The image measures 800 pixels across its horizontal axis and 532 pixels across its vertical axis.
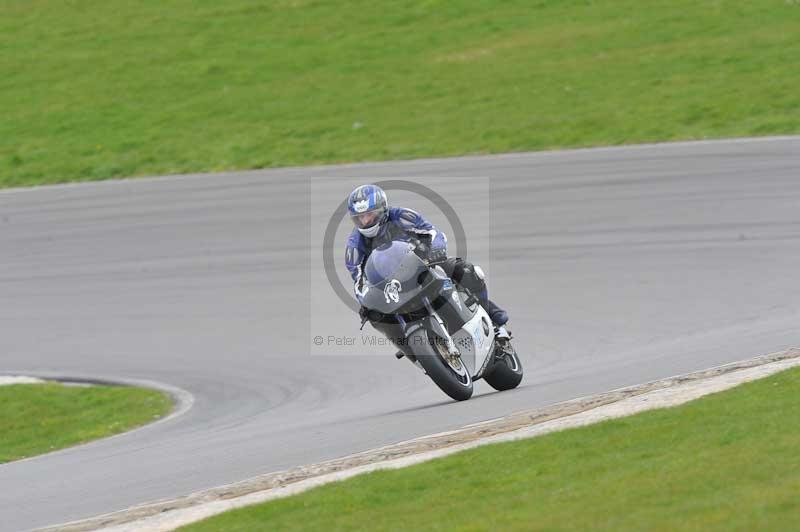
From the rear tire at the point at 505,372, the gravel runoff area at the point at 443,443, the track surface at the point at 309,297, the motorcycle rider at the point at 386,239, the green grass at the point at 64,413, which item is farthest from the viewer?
the green grass at the point at 64,413

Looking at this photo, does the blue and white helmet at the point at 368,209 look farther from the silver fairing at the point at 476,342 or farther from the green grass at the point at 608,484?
the green grass at the point at 608,484

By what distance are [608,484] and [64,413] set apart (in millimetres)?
10149

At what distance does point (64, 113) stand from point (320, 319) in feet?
64.7

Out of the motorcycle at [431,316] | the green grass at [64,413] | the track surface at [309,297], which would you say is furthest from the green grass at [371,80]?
the motorcycle at [431,316]

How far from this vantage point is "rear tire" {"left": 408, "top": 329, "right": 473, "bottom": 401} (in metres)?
11.7

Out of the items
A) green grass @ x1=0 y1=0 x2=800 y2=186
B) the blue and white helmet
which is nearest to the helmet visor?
the blue and white helmet

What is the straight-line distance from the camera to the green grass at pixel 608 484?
23.0ft

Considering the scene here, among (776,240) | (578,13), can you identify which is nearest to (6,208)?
(776,240)

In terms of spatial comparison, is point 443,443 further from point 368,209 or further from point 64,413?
point 64,413

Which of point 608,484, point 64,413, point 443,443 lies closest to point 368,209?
point 443,443

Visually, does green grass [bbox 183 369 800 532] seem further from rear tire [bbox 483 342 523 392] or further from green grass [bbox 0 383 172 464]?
green grass [bbox 0 383 172 464]

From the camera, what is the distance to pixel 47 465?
41.4 ft

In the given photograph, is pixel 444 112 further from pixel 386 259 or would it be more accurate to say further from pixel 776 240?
pixel 386 259

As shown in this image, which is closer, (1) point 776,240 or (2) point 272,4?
(1) point 776,240
